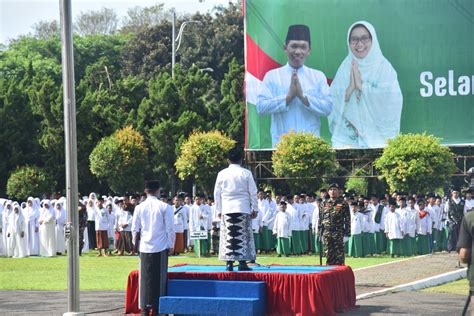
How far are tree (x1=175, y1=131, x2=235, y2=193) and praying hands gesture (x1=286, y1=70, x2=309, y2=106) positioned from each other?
423 cm

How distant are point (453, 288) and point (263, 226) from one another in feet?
45.4

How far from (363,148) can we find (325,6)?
612cm

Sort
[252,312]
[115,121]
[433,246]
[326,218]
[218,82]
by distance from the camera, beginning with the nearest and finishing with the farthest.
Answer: [252,312] < [326,218] < [433,246] < [115,121] < [218,82]

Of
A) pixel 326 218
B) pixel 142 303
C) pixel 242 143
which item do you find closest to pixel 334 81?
pixel 242 143

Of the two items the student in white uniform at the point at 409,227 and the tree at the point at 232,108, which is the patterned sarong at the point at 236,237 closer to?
the student in white uniform at the point at 409,227

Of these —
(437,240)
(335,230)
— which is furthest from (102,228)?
(335,230)

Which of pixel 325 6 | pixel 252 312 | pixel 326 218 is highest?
pixel 325 6

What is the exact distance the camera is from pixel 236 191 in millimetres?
14859

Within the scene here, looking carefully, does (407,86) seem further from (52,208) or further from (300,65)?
(52,208)

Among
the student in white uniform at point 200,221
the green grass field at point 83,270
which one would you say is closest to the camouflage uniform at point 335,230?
the green grass field at point 83,270

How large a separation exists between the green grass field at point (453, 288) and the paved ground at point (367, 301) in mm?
506

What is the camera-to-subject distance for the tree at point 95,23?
87.2 meters

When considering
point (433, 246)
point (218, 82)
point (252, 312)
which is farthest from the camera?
point (218, 82)

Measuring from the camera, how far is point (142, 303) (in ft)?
47.2
